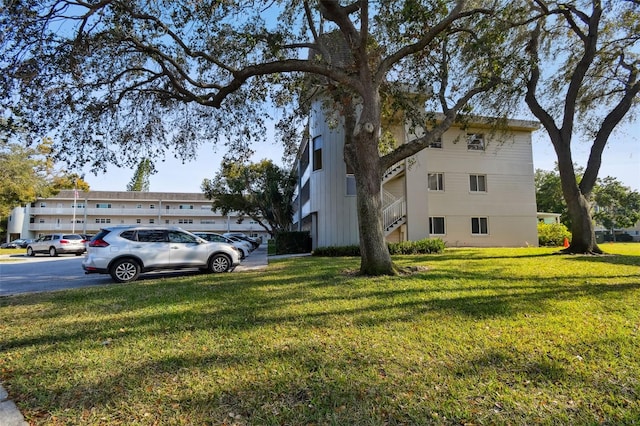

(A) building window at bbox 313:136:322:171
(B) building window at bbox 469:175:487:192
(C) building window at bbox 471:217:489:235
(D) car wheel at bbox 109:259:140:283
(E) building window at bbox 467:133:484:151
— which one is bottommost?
(D) car wheel at bbox 109:259:140:283

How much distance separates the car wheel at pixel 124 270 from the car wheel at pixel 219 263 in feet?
7.28

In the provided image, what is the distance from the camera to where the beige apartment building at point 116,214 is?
5769 centimetres

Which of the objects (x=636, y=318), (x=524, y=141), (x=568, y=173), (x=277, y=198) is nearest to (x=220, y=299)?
(x=636, y=318)

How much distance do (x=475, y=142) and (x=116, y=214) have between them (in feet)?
187

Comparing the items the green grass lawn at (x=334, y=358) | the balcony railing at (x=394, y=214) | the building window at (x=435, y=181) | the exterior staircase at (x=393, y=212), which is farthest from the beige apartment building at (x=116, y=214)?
the green grass lawn at (x=334, y=358)

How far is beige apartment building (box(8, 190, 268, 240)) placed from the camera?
57.7 metres

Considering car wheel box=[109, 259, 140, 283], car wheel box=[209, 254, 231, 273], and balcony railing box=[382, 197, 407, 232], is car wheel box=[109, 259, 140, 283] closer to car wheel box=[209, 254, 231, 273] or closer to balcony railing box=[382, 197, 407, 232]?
car wheel box=[209, 254, 231, 273]

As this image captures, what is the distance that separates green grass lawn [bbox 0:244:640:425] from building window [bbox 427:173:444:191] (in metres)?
15.3

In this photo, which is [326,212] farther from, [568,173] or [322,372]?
[322,372]

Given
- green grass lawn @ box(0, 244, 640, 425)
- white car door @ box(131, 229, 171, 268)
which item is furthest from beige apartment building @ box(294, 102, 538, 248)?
green grass lawn @ box(0, 244, 640, 425)

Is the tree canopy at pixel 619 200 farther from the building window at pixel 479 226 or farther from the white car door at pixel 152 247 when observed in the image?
the white car door at pixel 152 247

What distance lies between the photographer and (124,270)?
34.6ft

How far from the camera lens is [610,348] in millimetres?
3961

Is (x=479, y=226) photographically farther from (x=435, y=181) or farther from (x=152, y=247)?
(x=152, y=247)
